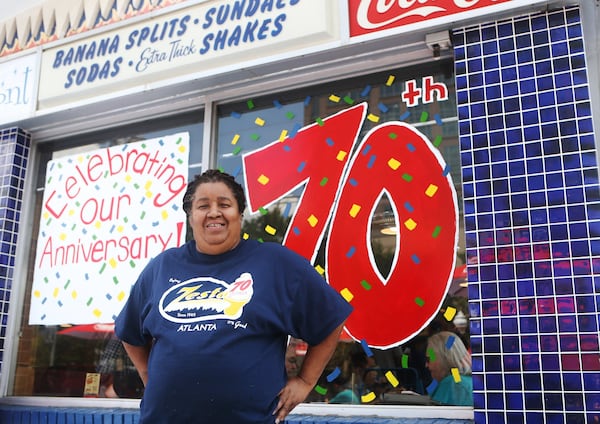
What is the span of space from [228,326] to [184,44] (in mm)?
2603

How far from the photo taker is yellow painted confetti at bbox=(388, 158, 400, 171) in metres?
3.57

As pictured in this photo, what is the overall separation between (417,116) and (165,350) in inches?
85.5

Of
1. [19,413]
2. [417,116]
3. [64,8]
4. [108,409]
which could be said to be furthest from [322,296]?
[64,8]

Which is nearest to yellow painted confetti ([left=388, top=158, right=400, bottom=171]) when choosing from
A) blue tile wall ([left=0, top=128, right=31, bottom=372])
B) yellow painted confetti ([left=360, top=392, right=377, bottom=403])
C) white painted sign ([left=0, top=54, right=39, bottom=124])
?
→ yellow painted confetti ([left=360, top=392, right=377, bottom=403])

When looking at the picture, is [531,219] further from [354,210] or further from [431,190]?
[354,210]

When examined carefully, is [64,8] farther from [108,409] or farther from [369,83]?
[108,409]

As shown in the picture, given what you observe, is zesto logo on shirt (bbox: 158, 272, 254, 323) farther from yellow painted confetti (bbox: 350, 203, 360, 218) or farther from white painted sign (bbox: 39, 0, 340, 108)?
white painted sign (bbox: 39, 0, 340, 108)

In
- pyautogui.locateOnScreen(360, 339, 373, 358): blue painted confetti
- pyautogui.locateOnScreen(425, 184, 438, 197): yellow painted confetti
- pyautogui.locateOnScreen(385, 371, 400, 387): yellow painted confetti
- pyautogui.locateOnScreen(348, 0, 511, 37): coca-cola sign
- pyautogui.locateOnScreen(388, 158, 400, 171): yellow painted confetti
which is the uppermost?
pyautogui.locateOnScreen(348, 0, 511, 37): coca-cola sign

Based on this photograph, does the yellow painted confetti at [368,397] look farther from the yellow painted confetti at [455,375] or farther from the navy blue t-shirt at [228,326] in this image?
the navy blue t-shirt at [228,326]

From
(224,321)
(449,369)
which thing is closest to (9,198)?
(224,321)

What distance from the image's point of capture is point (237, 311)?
6.64ft

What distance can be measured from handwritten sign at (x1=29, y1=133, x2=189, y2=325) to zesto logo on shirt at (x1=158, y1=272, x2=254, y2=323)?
195cm

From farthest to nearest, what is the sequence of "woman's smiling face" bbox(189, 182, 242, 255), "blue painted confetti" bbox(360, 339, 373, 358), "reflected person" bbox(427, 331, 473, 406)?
"blue painted confetti" bbox(360, 339, 373, 358) < "reflected person" bbox(427, 331, 473, 406) < "woman's smiling face" bbox(189, 182, 242, 255)

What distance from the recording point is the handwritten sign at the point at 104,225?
419cm
